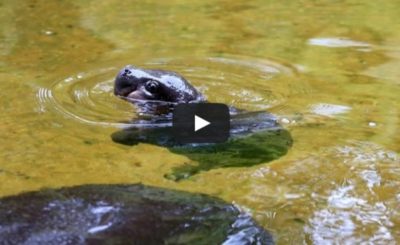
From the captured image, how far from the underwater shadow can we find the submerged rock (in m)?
0.57

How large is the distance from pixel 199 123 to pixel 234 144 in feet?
1.08

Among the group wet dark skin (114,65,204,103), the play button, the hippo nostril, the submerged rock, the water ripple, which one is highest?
the submerged rock

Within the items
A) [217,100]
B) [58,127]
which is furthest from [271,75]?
[58,127]

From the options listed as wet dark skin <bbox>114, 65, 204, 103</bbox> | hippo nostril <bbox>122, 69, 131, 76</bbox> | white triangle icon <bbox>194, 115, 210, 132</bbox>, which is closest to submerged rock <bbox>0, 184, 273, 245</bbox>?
white triangle icon <bbox>194, 115, 210, 132</bbox>

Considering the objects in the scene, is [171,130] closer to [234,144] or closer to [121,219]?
[234,144]

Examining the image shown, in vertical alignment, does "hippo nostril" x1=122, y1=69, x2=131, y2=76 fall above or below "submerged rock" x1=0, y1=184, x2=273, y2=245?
below

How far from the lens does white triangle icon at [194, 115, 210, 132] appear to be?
3965mm

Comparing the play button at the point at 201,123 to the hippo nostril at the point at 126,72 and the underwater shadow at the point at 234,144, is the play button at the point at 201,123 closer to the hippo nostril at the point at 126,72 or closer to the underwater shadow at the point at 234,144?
the underwater shadow at the point at 234,144

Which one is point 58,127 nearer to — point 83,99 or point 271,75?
point 83,99

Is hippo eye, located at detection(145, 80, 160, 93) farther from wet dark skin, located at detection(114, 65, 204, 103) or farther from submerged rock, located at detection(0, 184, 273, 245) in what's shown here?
submerged rock, located at detection(0, 184, 273, 245)

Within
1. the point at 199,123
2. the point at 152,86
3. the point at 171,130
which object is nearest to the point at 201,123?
the point at 199,123

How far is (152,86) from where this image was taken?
14.5ft

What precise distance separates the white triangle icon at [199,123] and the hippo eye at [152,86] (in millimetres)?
427

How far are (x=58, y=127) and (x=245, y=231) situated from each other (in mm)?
1652
